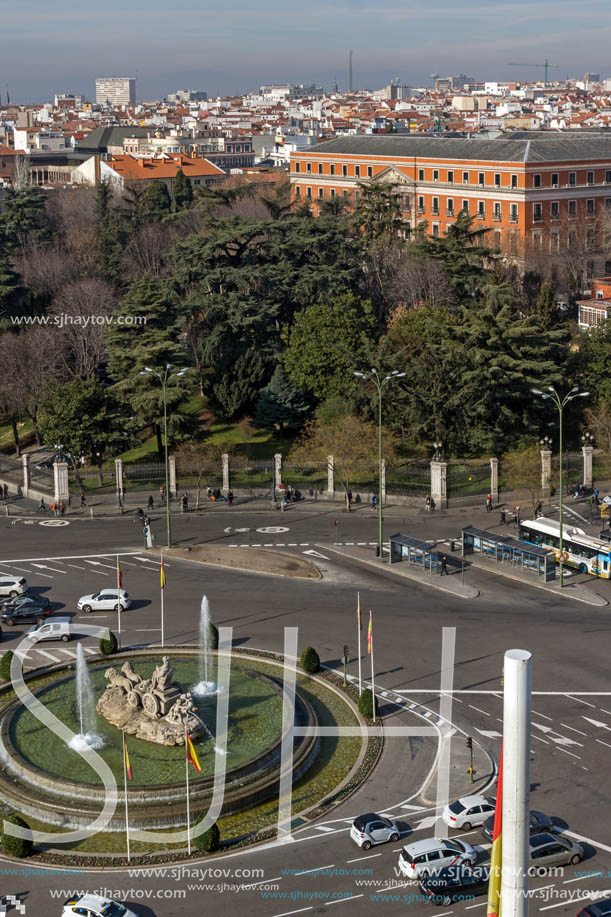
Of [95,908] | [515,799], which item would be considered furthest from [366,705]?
[515,799]

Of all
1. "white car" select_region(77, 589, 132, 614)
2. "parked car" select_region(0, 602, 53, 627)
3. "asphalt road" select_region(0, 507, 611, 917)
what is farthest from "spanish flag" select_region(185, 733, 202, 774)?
"parked car" select_region(0, 602, 53, 627)

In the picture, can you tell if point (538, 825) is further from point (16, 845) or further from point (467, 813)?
point (16, 845)

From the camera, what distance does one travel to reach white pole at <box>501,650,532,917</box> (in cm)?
1546

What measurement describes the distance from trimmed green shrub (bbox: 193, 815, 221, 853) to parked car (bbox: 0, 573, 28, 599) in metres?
21.4

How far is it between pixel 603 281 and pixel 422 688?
57388 mm

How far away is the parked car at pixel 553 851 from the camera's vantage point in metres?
27.2

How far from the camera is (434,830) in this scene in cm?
2928

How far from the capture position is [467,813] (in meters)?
29.3

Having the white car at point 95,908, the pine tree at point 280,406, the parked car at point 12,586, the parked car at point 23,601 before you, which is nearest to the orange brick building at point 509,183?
the pine tree at point 280,406

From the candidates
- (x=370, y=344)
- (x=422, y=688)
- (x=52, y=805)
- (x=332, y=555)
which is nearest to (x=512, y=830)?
(x=52, y=805)

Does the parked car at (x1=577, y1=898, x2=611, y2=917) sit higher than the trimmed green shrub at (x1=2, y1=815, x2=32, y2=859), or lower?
higher

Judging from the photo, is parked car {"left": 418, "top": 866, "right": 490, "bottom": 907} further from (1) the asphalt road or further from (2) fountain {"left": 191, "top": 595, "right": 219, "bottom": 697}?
(2) fountain {"left": 191, "top": 595, "right": 219, "bottom": 697}

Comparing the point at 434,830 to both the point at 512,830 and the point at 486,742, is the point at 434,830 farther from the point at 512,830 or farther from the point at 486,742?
the point at 512,830

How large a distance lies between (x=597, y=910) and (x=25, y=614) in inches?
1075
